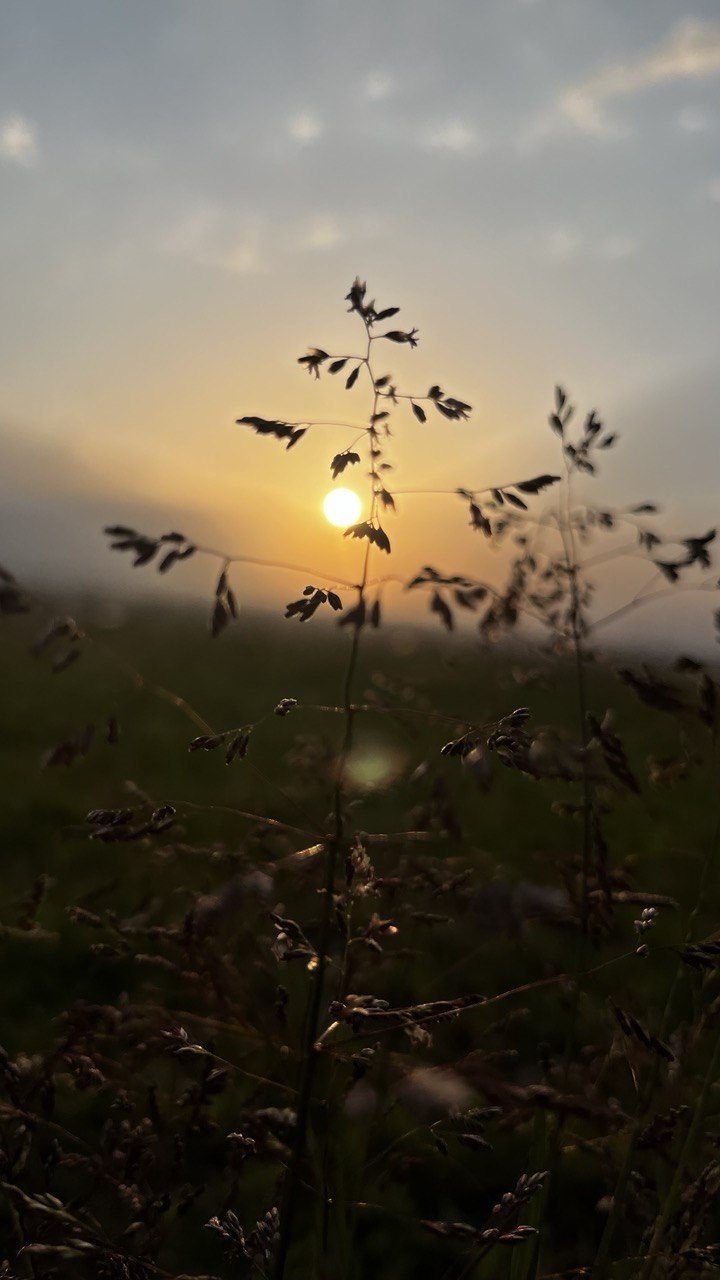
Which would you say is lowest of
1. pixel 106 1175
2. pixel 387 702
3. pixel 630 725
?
pixel 106 1175

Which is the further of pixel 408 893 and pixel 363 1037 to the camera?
pixel 408 893

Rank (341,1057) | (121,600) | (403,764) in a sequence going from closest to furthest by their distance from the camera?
(341,1057)
(121,600)
(403,764)

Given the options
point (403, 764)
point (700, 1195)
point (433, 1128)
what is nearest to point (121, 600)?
point (403, 764)

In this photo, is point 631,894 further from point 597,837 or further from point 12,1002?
point 12,1002

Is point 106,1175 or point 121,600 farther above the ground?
point 121,600

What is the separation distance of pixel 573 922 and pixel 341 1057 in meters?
0.90

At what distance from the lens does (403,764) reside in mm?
2941

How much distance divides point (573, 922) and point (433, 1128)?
2.19 ft

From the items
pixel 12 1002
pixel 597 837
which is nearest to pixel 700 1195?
pixel 597 837

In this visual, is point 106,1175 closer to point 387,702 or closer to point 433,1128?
point 433,1128

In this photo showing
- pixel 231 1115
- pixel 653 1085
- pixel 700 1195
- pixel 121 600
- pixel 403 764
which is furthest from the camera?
pixel 231 1115

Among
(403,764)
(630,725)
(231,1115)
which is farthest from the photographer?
(630,725)

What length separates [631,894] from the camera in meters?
1.97

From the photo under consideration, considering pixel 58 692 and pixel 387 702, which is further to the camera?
pixel 58 692
